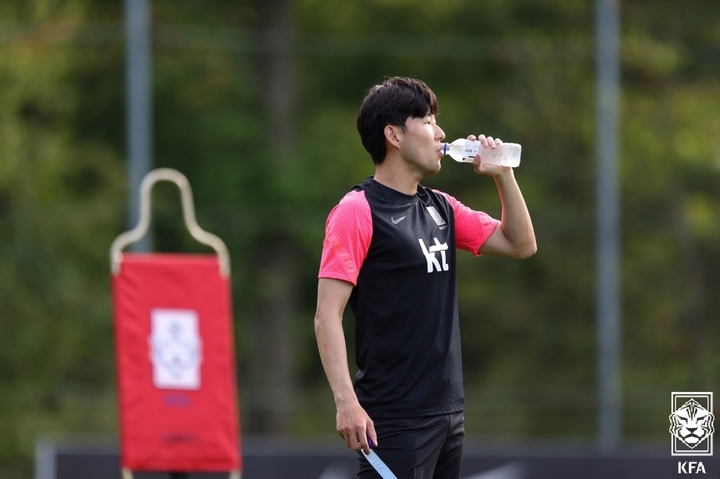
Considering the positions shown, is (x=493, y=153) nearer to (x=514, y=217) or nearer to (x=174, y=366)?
(x=514, y=217)

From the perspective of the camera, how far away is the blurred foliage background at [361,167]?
15.0 metres

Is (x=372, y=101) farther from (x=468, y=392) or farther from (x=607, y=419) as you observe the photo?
(x=468, y=392)

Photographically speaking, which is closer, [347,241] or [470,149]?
[347,241]

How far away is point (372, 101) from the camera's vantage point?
4164mm

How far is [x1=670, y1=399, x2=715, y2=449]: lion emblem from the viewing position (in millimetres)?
6438

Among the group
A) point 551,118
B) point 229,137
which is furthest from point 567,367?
point 229,137

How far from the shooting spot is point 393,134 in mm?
4141

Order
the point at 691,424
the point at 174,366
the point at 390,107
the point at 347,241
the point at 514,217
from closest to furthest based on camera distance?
1. the point at 347,241
2. the point at 390,107
3. the point at 514,217
4. the point at 174,366
5. the point at 691,424

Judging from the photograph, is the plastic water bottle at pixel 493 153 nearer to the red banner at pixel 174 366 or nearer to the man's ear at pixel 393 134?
the man's ear at pixel 393 134

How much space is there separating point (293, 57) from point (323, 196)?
6.57 ft

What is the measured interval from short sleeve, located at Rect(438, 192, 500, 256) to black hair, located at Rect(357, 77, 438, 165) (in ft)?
1.17

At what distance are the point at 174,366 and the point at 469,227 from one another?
98.5 inches

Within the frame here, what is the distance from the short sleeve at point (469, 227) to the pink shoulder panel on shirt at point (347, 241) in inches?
17.5
